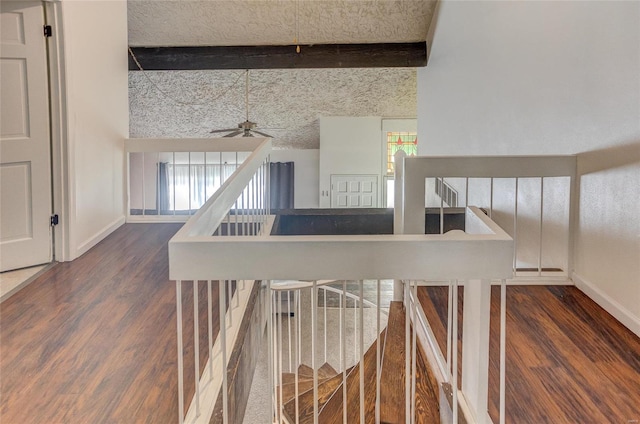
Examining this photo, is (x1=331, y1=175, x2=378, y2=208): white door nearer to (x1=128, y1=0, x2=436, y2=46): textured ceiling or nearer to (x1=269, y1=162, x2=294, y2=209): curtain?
(x1=269, y1=162, x2=294, y2=209): curtain

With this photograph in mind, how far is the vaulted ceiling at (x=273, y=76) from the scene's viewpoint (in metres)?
5.86

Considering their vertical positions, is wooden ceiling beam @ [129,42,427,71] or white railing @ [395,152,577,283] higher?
wooden ceiling beam @ [129,42,427,71]

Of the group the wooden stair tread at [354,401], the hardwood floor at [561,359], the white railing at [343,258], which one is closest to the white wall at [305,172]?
the wooden stair tread at [354,401]

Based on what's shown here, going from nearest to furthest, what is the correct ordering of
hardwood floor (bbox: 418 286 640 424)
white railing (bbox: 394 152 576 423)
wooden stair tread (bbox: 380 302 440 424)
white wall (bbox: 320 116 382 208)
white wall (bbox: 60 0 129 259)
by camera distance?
hardwood floor (bbox: 418 286 640 424), wooden stair tread (bbox: 380 302 440 424), white railing (bbox: 394 152 576 423), white wall (bbox: 60 0 129 259), white wall (bbox: 320 116 382 208)

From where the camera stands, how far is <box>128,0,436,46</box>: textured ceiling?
5.77 m

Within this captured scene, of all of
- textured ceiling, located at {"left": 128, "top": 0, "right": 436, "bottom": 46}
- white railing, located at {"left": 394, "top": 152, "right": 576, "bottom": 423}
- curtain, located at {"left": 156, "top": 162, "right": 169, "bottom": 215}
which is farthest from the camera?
curtain, located at {"left": 156, "top": 162, "right": 169, "bottom": 215}

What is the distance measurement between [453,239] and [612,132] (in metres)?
1.73

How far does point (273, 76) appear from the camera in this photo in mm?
7312

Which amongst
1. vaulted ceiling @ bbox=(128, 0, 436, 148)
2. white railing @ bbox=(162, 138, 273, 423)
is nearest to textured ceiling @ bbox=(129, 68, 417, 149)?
vaulted ceiling @ bbox=(128, 0, 436, 148)

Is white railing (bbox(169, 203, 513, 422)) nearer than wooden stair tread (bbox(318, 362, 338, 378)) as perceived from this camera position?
Yes

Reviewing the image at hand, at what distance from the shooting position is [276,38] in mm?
6406

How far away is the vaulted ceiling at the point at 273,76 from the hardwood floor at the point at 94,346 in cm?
393

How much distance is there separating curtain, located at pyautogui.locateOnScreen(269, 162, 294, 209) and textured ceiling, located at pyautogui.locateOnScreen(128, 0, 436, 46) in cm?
370

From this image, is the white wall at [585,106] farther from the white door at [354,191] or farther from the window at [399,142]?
the white door at [354,191]
